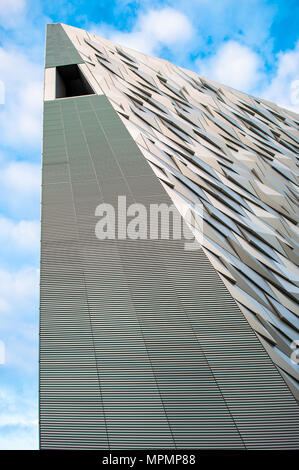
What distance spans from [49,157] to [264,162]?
17172 millimetres

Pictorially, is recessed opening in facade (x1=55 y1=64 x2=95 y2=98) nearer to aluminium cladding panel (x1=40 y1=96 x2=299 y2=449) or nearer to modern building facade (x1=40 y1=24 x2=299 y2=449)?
modern building facade (x1=40 y1=24 x2=299 y2=449)

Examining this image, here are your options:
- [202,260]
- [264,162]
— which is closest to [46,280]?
[202,260]

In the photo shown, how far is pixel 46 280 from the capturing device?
504 inches

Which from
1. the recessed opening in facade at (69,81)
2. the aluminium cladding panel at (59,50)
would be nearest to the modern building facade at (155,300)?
the recessed opening in facade at (69,81)

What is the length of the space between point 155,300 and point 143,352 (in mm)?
1721

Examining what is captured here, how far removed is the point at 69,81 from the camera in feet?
101

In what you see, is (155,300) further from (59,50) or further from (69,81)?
(59,50)

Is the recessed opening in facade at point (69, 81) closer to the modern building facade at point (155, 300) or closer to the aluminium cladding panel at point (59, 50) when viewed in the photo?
the aluminium cladding panel at point (59, 50)

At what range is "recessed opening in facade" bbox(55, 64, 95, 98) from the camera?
2871 centimetres

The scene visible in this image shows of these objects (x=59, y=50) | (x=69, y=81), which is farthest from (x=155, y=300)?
(x=59, y=50)

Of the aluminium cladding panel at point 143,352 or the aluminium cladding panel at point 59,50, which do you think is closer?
the aluminium cladding panel at point 143,352

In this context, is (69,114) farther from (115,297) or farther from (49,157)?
(115,297)

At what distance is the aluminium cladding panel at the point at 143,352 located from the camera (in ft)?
30.7

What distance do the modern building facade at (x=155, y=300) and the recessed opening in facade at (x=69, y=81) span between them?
402 centimetres
